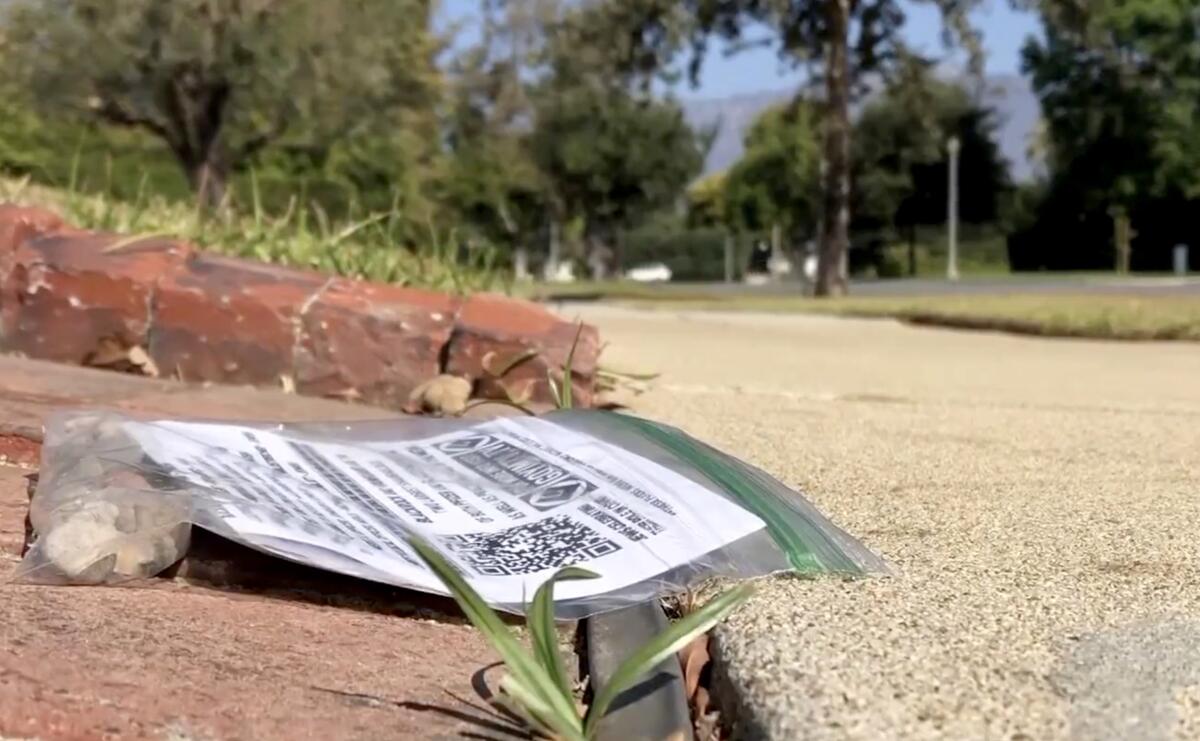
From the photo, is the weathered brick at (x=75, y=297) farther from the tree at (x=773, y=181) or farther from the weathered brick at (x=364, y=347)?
the tree at (x=773, y=181)

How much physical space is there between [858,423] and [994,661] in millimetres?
2558

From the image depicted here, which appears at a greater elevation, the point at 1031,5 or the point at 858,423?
the point at 1031,5

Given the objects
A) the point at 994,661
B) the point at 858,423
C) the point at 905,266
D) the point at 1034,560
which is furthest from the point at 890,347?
the point at 905,266

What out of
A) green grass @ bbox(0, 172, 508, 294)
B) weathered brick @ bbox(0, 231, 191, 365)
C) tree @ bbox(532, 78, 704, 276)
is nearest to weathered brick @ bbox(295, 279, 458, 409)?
weathered brick @ bbox(0, 231, 191, 365)

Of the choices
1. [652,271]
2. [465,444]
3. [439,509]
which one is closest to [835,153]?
[465,444]

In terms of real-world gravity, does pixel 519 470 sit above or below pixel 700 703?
above

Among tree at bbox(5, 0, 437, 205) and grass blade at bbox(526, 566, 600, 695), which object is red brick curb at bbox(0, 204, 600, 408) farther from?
tree at bbox(5, 0, 437, 205)

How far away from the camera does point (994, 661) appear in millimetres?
1479

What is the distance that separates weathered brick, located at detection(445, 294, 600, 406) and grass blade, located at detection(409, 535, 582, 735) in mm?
1971

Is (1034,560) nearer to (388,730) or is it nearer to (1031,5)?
(388,730)

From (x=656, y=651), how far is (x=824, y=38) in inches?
→ 658

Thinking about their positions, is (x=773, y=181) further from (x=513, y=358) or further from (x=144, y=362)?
(x=144, y=362)

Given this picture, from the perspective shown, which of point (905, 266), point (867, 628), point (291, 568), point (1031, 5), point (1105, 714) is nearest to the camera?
point (1105, 714)

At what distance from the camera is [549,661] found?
1455 mm
